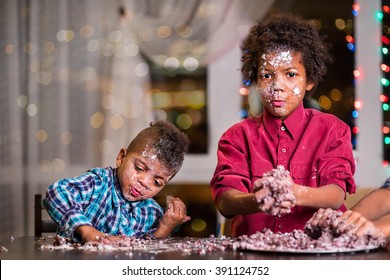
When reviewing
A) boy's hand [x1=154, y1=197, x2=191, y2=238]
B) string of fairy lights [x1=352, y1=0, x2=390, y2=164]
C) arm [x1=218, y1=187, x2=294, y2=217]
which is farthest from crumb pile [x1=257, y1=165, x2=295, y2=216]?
string of fairy lights [x1=352, y1=0, x2=390, y2=164]

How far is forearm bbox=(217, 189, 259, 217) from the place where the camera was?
1.36 meters

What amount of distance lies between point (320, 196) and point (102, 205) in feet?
1.90

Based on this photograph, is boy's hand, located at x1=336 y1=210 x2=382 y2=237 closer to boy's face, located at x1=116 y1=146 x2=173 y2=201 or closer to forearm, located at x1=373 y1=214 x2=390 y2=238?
forearm, located at x1=373 y1=214 x2=390 y2=238

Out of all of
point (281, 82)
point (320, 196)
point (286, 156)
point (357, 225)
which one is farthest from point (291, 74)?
point (357, 225)

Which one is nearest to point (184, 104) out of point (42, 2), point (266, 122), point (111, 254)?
point (42, 2)

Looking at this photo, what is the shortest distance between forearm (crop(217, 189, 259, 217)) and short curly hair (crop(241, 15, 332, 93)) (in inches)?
12.7

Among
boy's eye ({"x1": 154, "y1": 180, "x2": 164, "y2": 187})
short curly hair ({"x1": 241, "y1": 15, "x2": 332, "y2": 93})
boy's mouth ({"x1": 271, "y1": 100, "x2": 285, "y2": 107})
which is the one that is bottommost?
boy's eye ({"x1": 154, "y1": 180, "x2": 164, "y2": 187})

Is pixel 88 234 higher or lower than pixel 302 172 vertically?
lower

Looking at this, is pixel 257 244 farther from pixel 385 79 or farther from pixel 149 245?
pixel 385 79

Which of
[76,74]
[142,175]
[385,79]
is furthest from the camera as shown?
[76,74]

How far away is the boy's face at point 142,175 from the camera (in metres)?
1.67

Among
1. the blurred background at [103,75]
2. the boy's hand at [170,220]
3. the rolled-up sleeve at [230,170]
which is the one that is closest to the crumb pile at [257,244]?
the rolled-up sleeve at [230,170]

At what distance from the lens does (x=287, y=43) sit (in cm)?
155

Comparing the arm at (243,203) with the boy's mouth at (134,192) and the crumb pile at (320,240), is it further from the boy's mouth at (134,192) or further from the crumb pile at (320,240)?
the boy's mouth at (134,192)
